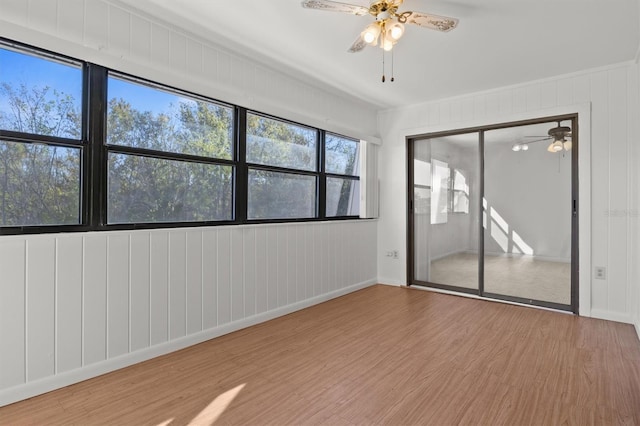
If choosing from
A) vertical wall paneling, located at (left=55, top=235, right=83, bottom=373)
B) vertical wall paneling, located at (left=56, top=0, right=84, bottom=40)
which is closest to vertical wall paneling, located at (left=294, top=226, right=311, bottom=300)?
vertical wall paneling, located at (left=55, top=235, right=83, bottom=373)

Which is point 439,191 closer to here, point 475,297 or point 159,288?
point 475,297

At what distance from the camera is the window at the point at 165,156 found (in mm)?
2568

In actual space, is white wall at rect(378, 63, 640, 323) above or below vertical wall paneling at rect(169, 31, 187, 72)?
below

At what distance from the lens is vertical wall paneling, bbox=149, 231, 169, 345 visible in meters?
2.71

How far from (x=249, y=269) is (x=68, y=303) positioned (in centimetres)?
150

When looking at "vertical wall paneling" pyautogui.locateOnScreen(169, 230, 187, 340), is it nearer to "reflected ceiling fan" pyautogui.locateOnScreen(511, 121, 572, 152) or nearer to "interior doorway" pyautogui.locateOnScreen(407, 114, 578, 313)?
"interior doorway" pyautogui.locateOnScreen(407, 114, 578, 313)

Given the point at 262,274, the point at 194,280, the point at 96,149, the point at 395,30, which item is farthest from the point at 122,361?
the point at 395,30

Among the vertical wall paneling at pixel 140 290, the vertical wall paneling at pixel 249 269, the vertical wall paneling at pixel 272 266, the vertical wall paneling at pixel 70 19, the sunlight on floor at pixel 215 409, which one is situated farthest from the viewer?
the vertical wall paneling at pixel 272 266

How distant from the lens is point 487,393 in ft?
7.30

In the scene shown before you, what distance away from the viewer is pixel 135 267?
2.60 m

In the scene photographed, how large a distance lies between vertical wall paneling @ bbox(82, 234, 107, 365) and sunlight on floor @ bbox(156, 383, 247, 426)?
869 millimetres

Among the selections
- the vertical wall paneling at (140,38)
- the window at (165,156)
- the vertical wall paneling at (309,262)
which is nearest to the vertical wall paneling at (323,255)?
the vertical wall paneling at (309,262)

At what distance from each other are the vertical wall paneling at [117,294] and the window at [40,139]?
30cm

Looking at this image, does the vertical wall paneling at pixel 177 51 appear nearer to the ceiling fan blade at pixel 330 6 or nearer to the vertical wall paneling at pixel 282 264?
the ceiling fan blade at pixel 330 6
